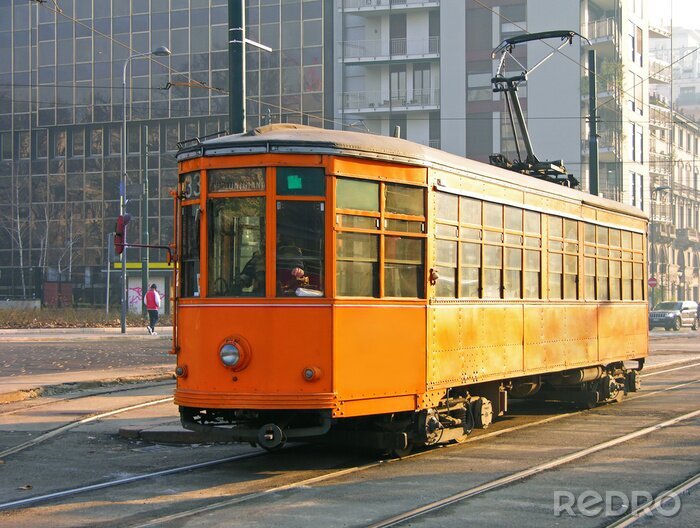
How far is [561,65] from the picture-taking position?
2069 inches

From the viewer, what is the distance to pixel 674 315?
48.8 metres

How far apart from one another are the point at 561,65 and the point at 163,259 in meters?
22.8

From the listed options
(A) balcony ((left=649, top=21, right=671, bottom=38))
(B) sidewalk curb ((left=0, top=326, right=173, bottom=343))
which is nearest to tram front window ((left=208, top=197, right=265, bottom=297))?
(B) sidewalk curb ((left=0, top=326, right=173, bottom=343))

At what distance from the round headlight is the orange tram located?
0.04 ft

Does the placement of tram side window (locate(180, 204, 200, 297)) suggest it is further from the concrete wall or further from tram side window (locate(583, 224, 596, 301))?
the concrete wall

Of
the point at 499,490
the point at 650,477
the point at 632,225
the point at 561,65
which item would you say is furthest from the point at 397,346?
the point at 561,65

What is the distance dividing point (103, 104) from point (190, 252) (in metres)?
52.9

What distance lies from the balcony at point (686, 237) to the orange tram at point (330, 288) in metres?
62.8

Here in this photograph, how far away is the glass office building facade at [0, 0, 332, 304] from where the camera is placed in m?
56.6

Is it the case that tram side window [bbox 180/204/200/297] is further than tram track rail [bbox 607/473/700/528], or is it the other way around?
tram side window [bbox 180/204/200/297]

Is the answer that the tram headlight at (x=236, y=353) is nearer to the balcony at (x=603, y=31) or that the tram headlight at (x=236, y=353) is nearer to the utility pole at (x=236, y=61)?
the utility pole at (x=236, y=61)

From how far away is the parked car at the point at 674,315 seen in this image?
48750mm

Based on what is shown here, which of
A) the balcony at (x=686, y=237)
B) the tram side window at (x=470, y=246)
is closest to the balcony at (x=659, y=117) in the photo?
the balcony at (x=686, y=237)

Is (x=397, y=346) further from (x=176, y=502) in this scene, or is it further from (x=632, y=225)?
(x=632, y=225)
